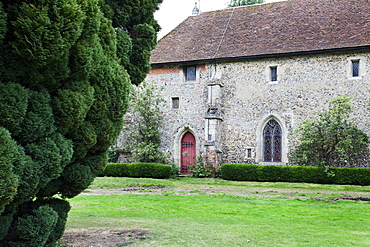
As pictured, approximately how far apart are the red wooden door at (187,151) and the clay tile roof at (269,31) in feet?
13.7

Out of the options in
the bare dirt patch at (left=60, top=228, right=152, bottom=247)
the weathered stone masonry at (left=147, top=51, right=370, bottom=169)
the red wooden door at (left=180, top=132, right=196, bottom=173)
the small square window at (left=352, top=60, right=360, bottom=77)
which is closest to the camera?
the bare dirt patch at (left=60, top=228, right=152, bottom=247)

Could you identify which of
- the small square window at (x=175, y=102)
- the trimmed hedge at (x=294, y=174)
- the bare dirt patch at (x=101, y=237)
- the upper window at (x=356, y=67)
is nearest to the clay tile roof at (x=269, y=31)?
the upper window at (x=356, y=67)

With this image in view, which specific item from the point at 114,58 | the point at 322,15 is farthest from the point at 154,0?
the point at 322,15

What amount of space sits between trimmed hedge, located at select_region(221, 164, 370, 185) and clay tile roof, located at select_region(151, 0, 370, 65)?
5.53 meters

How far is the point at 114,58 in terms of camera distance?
6160 millimetres

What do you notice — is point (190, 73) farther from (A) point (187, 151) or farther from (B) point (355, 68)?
(B) point (355, 68)

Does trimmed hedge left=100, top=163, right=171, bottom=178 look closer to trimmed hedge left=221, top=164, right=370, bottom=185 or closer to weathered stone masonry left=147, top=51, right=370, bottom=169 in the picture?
weathered stone masonry left=147, top=51, right=370, bottom=169

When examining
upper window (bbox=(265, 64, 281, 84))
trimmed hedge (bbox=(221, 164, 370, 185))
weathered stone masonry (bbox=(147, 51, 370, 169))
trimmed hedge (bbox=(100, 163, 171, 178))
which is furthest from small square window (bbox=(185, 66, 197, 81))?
trimmed hedge (bbox=(221, 164, 370, 185))

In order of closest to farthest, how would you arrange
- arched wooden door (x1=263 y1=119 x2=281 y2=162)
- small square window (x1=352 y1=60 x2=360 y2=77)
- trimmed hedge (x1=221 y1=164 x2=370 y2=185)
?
trimmed hedge (x1=221 y1=164 x2=370 y2=185)
small square window (x1=352 y1=60 x2=360 y2=77)
arched wooden door (x1=263 y1=119 x2=281 y2=162)

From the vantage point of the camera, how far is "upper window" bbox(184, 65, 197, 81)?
2156 centimetres

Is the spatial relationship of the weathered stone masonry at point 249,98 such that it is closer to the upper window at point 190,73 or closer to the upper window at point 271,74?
the upper window at point 271,74

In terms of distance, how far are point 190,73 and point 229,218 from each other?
559 inches

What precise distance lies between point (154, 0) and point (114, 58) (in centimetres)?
197

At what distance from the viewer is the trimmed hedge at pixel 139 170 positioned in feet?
64.6
